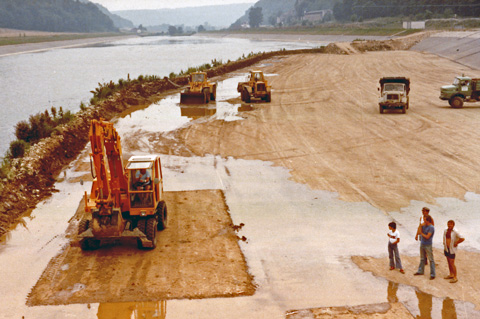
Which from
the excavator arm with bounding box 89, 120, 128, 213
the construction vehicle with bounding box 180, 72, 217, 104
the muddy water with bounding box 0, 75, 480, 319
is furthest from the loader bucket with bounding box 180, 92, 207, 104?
the excavator arm with bounding box 89, 120, 128, 213

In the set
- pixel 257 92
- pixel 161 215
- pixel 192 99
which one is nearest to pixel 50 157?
pixel 161 215

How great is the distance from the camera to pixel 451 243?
11883 mm

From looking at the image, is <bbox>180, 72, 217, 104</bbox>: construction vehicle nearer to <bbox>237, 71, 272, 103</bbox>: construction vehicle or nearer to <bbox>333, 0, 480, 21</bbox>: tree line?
<bbox>237, 71, 272, 103</bbox>: construction vehicle

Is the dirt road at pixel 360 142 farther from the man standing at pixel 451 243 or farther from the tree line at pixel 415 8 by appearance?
the tree line at pixel 415 8

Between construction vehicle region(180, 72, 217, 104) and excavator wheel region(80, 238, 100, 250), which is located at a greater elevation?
construction vehicle region(180, 72, 217, 104)

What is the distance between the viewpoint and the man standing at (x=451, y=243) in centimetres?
1179

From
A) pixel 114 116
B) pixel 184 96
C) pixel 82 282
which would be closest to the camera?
pixel 82 282

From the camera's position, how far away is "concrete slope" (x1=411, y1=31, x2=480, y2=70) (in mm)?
63694

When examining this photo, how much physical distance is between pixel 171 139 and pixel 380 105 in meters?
14.4

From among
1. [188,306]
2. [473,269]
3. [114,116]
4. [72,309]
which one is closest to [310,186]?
[473,269]

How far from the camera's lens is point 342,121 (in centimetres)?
3155

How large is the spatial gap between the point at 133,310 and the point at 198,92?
28546mm

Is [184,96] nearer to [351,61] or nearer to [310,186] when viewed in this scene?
[310,186]

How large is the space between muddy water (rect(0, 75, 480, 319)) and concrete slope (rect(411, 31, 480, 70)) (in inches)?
1825
